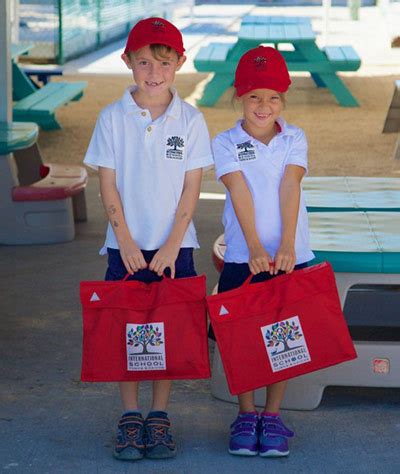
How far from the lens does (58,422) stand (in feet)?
12.0

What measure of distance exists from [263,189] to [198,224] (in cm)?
338

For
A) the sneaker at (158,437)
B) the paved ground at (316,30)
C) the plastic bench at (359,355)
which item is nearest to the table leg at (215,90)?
the paved ground at (316,30)

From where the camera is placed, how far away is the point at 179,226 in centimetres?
332

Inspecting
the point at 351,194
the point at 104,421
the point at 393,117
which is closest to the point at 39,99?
the point at 393,117

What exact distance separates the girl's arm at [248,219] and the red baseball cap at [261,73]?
28 cm

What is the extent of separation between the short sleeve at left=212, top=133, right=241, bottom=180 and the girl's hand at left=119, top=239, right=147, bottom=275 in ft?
1.15

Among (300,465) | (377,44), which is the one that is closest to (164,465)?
(300,465)

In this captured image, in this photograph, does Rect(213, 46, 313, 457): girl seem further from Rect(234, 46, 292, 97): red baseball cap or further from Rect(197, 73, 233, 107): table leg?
Rect(197, 73, 233, 107): table leg

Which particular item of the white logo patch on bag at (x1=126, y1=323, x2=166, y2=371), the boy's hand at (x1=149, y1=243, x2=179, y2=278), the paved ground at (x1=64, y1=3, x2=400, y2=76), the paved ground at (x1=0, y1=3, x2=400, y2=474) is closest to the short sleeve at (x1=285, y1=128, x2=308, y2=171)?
the boy's hand at (x1=149, y1=243, x2=179, y2=278)

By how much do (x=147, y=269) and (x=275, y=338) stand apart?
452 mm

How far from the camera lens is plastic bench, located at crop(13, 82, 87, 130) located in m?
9.16

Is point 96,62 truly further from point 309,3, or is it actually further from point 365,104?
point 309,3

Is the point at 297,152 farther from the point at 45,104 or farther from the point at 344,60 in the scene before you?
the point at 344,60

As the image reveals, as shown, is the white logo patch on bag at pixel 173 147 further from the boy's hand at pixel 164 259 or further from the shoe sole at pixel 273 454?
the shoe sole at pixel 273 454
